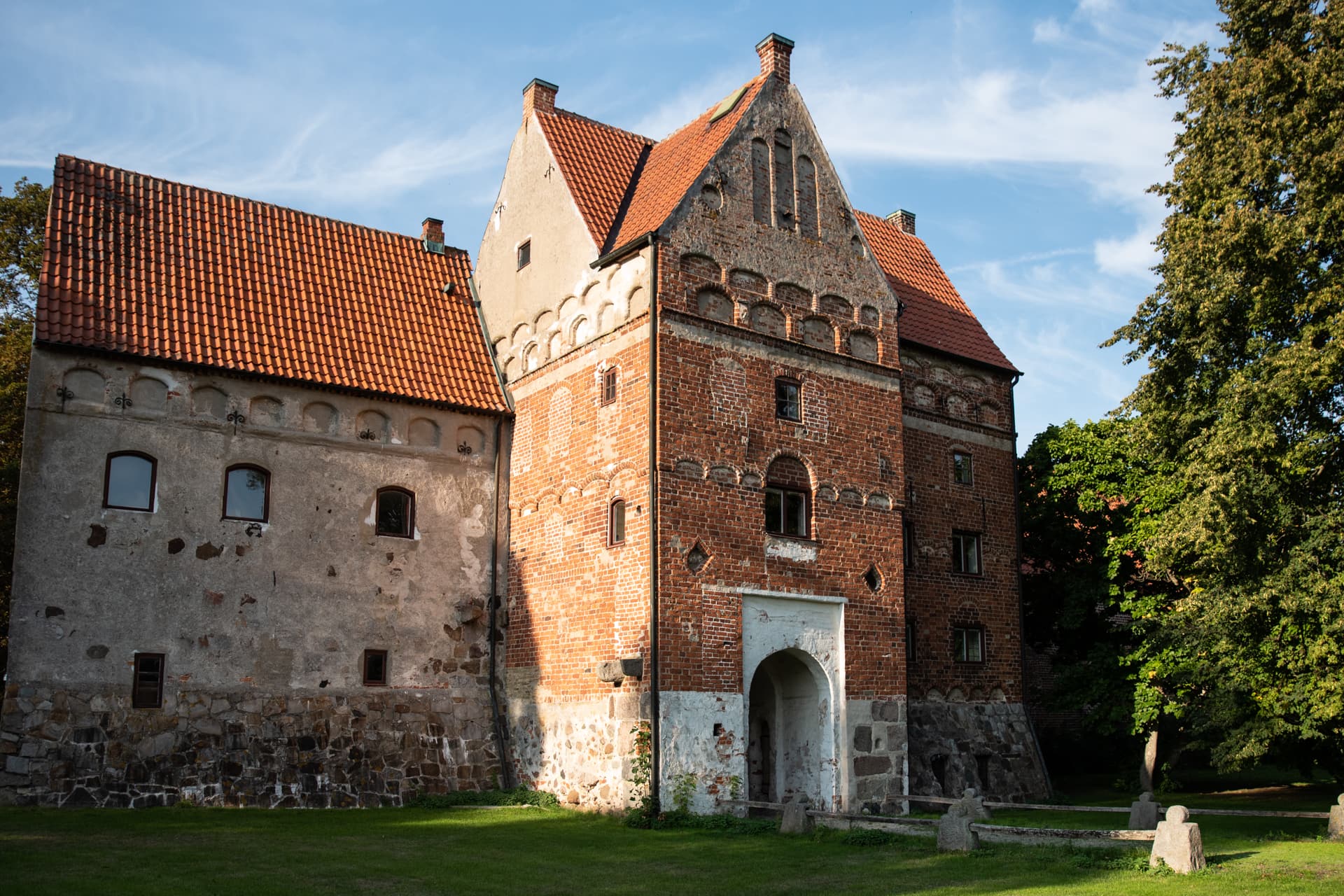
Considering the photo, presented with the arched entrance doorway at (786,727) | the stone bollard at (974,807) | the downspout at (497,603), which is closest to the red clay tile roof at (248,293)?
the downspout at (497,603)

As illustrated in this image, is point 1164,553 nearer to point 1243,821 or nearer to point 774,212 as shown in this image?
point 1243,821

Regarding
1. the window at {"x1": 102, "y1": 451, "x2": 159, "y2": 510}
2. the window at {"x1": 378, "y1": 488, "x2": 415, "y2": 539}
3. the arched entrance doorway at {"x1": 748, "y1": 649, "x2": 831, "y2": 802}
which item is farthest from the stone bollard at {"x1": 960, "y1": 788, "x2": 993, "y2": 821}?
the window at {"x1": 102, "y1": 451, "x2": 159, "y2": 510}

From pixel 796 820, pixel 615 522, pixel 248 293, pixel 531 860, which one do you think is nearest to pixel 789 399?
pixel 615 522

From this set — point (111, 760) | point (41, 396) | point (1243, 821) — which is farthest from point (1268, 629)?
point (41, 396)

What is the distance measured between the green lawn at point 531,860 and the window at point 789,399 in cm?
735

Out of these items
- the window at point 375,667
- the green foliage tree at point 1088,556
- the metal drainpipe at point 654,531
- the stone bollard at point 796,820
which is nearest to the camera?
the stone bollard at point 796,820

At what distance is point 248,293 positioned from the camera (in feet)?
72.0

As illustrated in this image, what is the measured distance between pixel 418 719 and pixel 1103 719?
14.8 metres

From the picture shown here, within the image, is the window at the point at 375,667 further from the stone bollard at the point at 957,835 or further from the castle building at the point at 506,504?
the stone bollard at the point at 957,835

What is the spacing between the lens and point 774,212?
69.3 ft

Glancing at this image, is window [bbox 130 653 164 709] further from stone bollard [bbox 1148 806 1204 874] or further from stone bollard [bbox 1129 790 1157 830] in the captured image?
stone bollard [bbox 1129 790 1157 830]

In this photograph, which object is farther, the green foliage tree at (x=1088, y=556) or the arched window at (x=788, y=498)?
the green foliage tree at (x=1088, y=556)

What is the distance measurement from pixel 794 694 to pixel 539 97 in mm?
13217

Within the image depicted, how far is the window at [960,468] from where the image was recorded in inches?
1009
